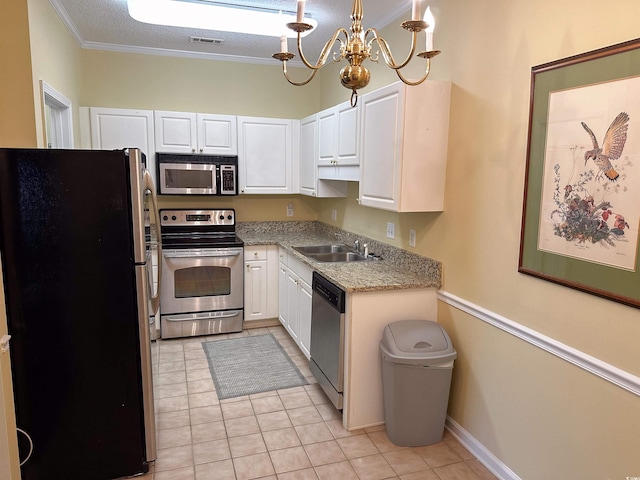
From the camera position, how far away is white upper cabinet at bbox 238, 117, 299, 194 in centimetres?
443

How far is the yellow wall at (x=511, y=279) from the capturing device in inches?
67.5

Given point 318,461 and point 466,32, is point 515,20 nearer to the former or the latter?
point 466,32

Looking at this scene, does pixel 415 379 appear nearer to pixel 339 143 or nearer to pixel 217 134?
pixel 339 143

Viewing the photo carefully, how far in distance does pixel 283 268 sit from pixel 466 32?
2523mm

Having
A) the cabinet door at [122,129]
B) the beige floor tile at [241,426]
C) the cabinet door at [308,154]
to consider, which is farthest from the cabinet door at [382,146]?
the cabinet door at [122,129]

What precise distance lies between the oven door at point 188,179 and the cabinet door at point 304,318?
1.45 metres

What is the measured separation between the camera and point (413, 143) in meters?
2.58

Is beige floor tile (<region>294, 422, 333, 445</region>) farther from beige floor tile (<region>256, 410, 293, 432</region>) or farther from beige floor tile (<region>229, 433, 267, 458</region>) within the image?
beige floor tile (<region>229, 433, 267, 458</region>)

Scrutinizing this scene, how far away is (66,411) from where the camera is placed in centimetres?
218

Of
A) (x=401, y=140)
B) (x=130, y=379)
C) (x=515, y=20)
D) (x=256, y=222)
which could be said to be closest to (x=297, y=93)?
(x=256, y=222)

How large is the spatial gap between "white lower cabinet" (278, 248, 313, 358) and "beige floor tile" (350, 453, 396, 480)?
1.14 m

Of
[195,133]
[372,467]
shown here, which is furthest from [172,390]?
[195,133]

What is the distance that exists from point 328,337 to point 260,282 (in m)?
1.60

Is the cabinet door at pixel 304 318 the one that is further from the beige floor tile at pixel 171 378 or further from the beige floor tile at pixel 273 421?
the beige floor tile at pixel 171 378
